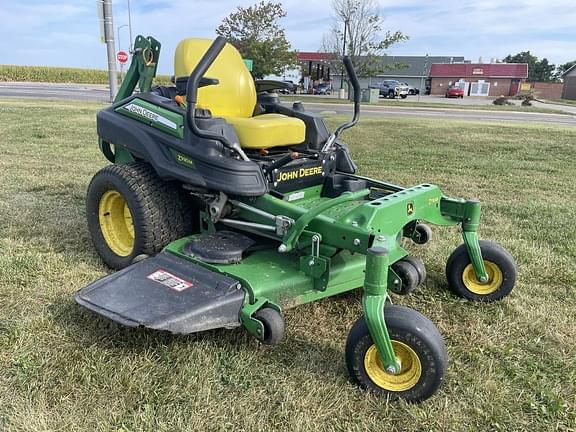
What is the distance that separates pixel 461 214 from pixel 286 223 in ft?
3.34

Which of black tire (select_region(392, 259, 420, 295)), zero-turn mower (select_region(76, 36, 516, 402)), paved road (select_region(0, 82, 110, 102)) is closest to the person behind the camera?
zero-turn mower (select_region(76, 36, 516, 402))

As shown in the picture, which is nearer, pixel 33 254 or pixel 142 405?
pixel 142 405

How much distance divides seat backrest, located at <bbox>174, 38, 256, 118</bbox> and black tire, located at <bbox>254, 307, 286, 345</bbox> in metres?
1.63

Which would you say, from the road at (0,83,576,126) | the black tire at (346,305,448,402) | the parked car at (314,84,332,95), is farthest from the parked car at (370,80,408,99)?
the black tire at (346,305,448,402)

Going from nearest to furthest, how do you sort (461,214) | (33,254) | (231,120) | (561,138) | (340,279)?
1. (340,279)
2. (461,214)
3. (231,120)
4. (33,254)
5. (561,138)

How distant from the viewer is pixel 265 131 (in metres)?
3.12

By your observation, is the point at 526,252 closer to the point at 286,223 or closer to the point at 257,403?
the point at 286,223

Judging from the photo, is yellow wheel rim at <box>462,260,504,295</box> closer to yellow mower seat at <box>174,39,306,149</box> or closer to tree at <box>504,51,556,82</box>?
yellow mower seat at <box>174,39,306,149</box>

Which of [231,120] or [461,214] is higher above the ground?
[231,120]

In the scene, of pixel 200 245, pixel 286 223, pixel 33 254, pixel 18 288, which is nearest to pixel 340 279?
pixel 286 223

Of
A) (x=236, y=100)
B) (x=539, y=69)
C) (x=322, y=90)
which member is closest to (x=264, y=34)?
(x=322, y=90)

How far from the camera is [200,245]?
9.24 ft

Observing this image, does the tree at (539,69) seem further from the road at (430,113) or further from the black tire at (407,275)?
the black tire at (407,275)

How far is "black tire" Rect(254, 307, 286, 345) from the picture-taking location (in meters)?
2.34
